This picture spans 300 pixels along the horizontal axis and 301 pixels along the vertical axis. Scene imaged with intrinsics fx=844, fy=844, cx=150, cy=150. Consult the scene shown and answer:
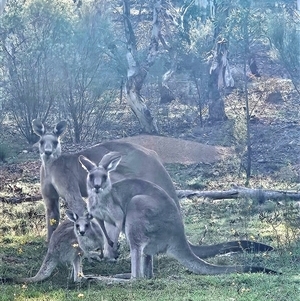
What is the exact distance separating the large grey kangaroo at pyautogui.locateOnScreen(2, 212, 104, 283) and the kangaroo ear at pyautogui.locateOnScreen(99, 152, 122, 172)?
413mm

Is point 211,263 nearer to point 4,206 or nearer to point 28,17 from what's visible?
point 4,206

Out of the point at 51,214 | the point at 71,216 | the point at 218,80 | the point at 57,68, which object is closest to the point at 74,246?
the point at 71,216

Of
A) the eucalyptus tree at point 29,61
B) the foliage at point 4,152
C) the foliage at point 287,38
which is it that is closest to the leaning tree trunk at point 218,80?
the foliage at point 287,38

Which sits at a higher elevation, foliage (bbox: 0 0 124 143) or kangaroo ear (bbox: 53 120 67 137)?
foliage (bbox: 0 0 124 143)

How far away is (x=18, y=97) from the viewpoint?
22.5 feet

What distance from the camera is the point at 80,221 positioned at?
6613mm

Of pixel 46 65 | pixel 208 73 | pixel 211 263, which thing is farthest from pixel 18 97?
pixel 211 263

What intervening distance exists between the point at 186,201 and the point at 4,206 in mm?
1512

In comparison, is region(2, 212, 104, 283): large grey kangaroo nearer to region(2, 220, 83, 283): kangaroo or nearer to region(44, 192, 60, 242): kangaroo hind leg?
region(2, 220, 83, 283): kangaroo

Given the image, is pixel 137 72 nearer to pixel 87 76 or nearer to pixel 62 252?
pixel 87 76

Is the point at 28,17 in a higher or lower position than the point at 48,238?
higher

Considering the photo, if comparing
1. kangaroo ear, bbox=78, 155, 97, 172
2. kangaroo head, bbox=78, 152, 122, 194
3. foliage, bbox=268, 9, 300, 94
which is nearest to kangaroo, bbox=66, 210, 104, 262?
kangaroo head, bbox=78, 152, 122, 194

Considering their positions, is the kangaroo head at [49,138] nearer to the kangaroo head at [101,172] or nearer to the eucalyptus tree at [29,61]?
the eucalyptus tree at [29,61]

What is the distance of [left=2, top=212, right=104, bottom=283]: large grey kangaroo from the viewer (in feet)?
21.7
